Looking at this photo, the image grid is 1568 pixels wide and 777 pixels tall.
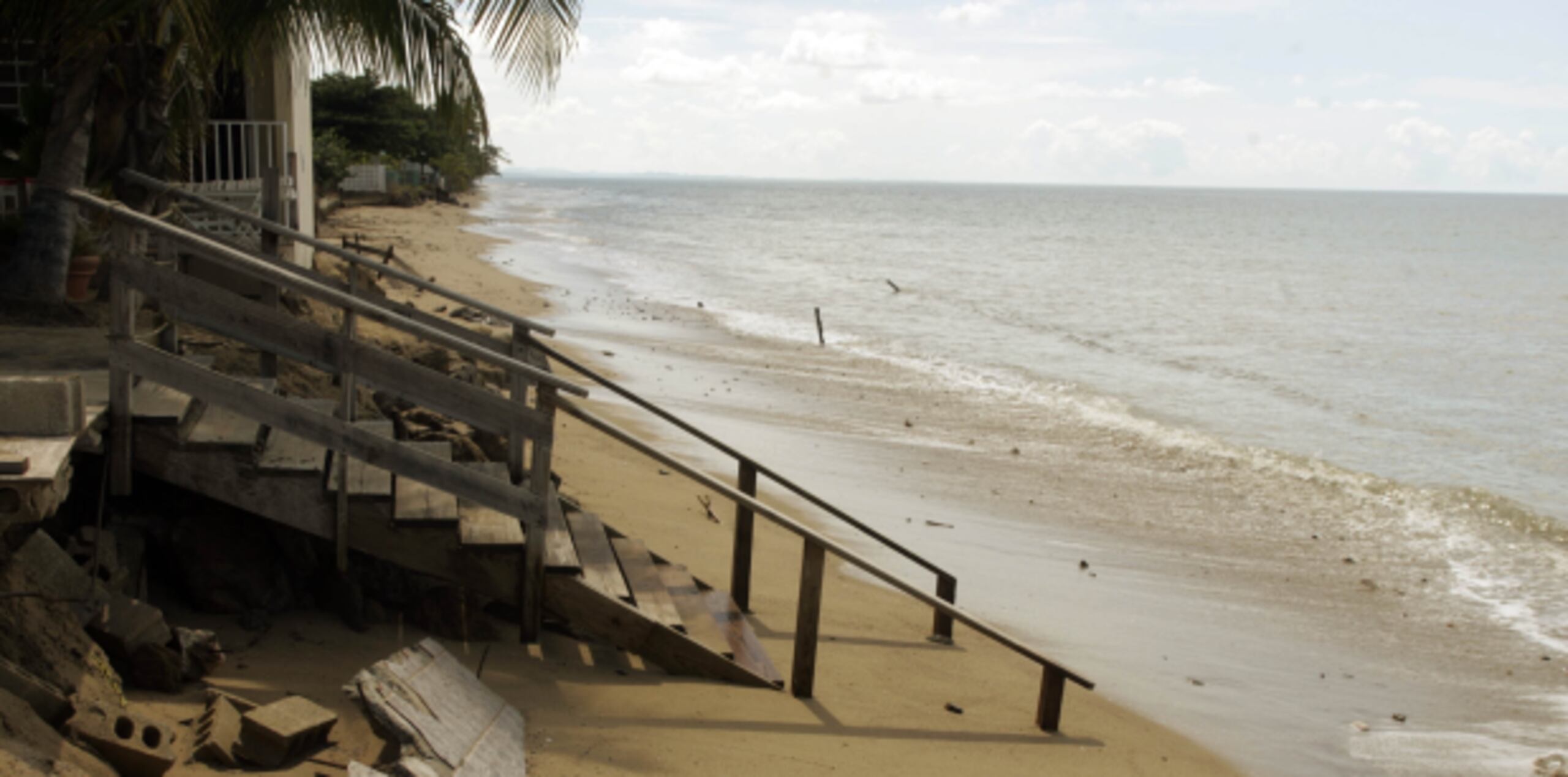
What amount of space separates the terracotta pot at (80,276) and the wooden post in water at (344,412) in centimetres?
525

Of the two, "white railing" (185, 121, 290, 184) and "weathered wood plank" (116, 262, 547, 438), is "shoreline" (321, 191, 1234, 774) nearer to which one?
"weathered wood plank" (116, 262, 547, 438)

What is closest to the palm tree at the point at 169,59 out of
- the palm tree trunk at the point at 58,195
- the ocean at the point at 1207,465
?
the palm tree trunk at the point at 58,195

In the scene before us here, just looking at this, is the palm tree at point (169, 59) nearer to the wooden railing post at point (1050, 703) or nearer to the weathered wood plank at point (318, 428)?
the weathered wood plank at point (318, 428)

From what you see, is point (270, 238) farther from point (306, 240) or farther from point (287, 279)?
point (287, 279)

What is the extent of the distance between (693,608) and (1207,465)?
9.36 metres

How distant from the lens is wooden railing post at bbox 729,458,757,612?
740 cm

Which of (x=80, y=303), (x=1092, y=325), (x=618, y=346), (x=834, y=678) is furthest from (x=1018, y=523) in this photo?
(x=1092, y=325)

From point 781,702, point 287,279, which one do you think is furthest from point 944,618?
point 287,279

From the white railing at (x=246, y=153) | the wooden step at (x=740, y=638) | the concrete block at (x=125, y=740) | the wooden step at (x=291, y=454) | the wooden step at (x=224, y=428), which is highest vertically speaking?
the white railing at (x=246, y=153)

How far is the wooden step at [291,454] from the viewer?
554 cm

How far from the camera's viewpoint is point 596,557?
21.3 ft

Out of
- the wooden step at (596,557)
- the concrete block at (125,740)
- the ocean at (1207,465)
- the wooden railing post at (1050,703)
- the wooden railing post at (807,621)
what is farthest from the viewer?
the ocean at (1207,465)

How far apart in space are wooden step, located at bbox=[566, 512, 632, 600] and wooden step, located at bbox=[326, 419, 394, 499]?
103cm

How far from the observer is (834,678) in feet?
21.7
